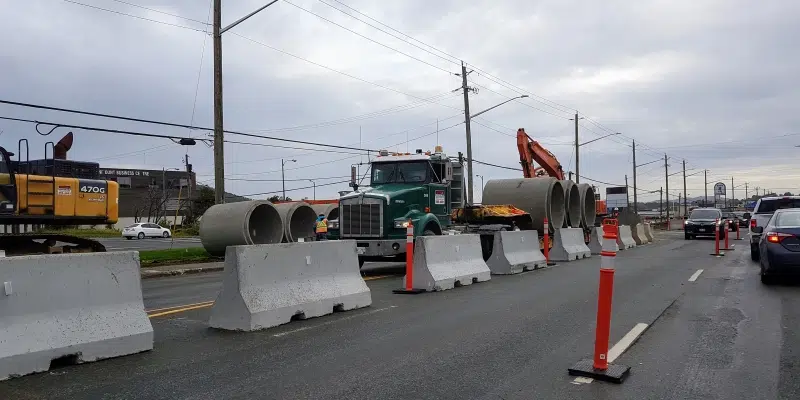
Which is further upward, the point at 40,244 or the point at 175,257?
the point at 40,244

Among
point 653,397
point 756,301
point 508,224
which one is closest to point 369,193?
point 508,224

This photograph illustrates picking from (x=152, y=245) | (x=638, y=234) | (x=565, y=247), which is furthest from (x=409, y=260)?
(x=152, y=245)

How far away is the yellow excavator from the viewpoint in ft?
33.9

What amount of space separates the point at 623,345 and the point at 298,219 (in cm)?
1862

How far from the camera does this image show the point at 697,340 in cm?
713

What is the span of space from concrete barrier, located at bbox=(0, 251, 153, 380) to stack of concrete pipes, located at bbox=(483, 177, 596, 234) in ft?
55.4

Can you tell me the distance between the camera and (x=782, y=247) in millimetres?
11422

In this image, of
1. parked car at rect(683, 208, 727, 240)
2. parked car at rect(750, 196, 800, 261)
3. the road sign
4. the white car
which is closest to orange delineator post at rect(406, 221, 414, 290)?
parked car at rect(750, 196, 800, 261)

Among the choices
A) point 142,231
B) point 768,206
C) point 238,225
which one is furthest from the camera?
point 142,231

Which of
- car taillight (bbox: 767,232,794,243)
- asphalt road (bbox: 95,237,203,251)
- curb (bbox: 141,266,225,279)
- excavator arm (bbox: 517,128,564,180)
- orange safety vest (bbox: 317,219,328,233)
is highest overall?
excavator arm (bbox: 517,128,564,180)

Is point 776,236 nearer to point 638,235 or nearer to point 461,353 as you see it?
point 461,353

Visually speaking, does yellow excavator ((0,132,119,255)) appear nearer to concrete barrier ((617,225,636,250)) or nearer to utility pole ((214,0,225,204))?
utility pole ((214,0,225,204))

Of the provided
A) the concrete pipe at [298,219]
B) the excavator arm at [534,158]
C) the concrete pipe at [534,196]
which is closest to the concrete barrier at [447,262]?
the concrete pipe at [534,196]

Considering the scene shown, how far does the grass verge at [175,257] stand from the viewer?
18.9 m
